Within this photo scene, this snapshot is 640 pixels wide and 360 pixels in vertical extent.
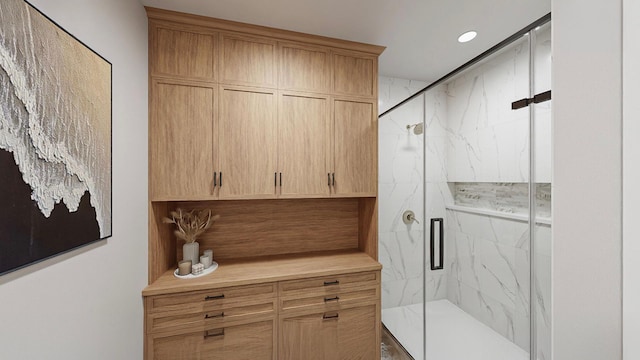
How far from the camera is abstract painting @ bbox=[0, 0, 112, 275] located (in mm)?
Answer: 675

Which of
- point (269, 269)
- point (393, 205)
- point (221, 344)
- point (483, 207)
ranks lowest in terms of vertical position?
point (221, 344)

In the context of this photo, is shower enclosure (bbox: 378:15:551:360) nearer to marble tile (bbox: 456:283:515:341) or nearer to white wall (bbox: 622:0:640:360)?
marble tile (bbox: 456:283:515:341)

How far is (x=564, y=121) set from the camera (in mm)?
499

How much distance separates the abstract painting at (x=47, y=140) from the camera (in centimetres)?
68

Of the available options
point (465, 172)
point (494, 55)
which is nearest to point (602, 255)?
point (465, 172)

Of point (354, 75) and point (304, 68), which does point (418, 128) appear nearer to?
point (354, 75)

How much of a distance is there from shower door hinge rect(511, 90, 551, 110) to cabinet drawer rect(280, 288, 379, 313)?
1.47 m

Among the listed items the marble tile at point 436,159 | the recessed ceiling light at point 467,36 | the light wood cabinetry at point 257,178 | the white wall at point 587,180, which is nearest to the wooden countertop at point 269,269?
the light wood cabinetry at point 257,178

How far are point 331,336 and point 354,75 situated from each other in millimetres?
1983

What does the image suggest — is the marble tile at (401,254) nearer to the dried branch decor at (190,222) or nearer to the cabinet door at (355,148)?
the cabinet door at (355,148)

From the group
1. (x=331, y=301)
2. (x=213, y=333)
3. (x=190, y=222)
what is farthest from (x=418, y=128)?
(x=213, y=333)

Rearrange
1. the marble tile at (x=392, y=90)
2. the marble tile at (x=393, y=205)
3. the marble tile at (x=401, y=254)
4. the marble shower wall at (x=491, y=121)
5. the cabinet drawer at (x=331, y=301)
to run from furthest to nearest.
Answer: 1. the marble tile at (x=392, y=90)
2. the marble tile at (x=393, y=205)
3. the marble tile at (x=401, y=254)
4. the cabinet drawer at (x=331, y=301)
5. the marble shower wall at (x=491, y=121)

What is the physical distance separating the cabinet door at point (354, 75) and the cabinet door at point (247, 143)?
0.55m

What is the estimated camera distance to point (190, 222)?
1765mm
